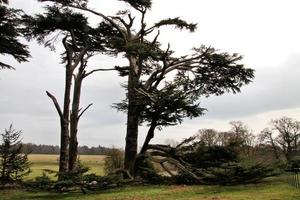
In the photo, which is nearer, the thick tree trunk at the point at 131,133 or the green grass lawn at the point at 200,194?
the green grass lawn at the point at 200,194

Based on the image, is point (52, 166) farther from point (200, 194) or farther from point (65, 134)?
point (200, 194)

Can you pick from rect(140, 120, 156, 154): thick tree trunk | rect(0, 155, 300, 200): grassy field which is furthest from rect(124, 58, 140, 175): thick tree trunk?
rect(0, 155, 300, 200): grassy field

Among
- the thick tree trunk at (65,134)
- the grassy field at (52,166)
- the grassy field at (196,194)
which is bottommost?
the grassy field at (196,194)

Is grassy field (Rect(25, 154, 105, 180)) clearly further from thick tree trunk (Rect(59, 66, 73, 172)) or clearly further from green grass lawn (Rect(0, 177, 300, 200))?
green grass lawn (Rect(0, 177, 300, 200))

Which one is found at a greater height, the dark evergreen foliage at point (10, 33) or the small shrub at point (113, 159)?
the dark evergreen foliage at point (10, 33)

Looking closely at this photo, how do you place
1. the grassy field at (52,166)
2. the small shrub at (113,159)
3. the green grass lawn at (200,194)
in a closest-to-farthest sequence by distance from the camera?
the green grass lawn at (200,194) → the small shrub at (113,159) → the grassy field at (52,166)

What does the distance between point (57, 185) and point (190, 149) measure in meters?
7.90

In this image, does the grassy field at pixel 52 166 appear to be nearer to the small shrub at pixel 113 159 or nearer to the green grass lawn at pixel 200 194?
the small shrub at pixel 113 159

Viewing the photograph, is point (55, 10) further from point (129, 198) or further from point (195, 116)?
point (129, 198)

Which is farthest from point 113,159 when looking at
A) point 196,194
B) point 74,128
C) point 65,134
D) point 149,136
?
point 196,194

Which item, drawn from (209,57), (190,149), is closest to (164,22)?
(209,57)

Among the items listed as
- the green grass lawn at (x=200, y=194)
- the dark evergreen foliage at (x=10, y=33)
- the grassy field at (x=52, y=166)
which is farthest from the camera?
the grassy field at (x=52, y=166)

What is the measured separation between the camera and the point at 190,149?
22.0 metres

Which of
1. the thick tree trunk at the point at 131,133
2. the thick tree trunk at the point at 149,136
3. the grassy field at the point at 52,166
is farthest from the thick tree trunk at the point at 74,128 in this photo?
the thick tree trunk at the point at 149,136
